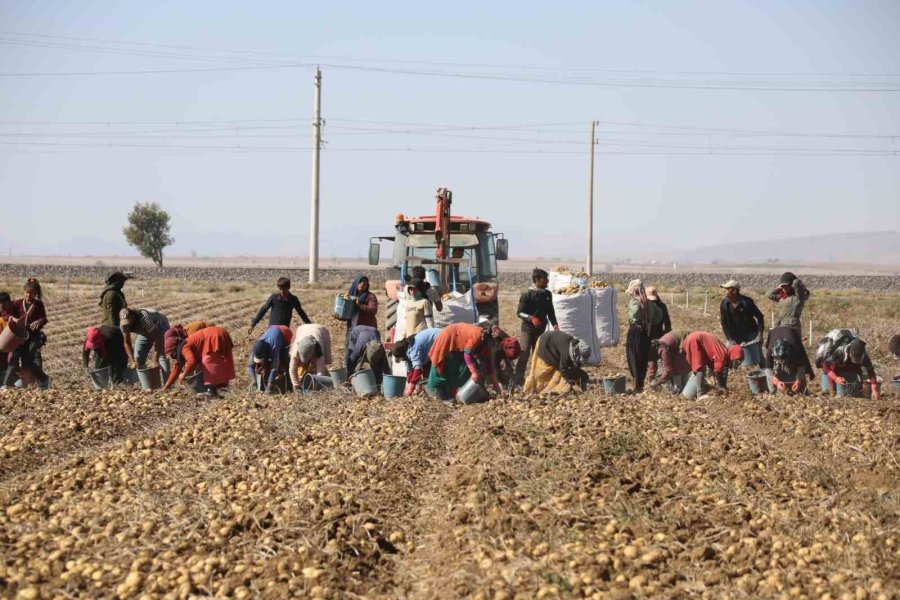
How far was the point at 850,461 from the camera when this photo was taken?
7879 mm

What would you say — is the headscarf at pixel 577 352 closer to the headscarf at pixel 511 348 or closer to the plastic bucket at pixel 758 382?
the headscarf at pixel 511 348

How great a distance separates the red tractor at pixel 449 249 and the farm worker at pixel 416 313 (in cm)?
230

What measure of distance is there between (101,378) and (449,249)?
5350 millimetres

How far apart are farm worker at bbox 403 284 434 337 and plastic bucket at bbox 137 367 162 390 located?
2.89 metres

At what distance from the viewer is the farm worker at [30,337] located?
12.2 m

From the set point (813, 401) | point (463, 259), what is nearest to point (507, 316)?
point (463, 259)

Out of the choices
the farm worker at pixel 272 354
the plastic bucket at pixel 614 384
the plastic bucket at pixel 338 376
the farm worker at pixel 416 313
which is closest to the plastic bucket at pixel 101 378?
the farm worker at pixel 272 354

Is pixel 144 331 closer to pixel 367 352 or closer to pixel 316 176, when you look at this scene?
pixel 367 352

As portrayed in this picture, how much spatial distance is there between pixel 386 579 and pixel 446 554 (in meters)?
0.37

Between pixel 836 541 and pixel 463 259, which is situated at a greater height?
pixel 463 259

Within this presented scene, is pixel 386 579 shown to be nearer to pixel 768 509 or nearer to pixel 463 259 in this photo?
pixel 768 509

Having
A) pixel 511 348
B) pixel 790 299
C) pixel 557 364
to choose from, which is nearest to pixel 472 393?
pixel 511 348

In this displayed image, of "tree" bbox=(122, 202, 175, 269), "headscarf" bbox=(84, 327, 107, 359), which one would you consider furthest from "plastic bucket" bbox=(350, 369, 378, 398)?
"tree" bbox=(122, 202, 175, 269)

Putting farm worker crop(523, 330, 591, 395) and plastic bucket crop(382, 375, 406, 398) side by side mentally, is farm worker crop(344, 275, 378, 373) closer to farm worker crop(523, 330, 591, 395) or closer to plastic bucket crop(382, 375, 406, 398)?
plastic bucket crop(382, 375, 406, 398)
